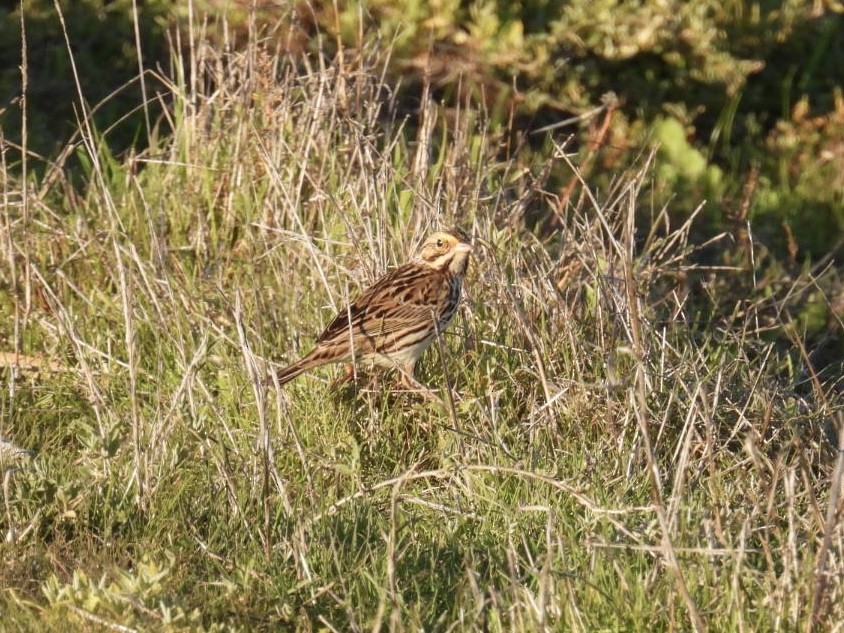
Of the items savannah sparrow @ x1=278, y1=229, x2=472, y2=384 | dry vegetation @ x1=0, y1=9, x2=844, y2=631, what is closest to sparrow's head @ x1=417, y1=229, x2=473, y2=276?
savannah sparrow @ x1=278, y1=229, x2=472, y2=384

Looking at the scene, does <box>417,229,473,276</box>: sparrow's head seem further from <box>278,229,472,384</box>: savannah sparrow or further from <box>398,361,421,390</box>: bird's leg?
<box>398,361,421,390</box>: bird's leg

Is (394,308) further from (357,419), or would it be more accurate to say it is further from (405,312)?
(357,419)

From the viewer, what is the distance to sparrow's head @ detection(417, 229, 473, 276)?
5723 millimetres

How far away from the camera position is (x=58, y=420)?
5.46m

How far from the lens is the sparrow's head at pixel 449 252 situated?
572 cm

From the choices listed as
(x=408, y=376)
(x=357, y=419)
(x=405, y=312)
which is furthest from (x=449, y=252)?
(x=357, y=419)

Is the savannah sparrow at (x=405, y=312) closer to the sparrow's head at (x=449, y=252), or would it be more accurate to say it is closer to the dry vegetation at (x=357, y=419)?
the sparrow's head at (x=449, y=252)

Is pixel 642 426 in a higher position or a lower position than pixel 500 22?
higher

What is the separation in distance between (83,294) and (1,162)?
62 cm

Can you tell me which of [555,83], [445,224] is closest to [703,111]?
[555,83]

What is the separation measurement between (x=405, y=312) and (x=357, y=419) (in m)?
0.45

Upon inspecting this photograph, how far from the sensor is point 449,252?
5758 millimetres

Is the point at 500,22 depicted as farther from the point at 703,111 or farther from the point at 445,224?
the point at 445,224

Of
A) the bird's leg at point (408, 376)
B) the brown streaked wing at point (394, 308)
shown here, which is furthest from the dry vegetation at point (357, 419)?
the brown streaked wing at point (394, 308)
